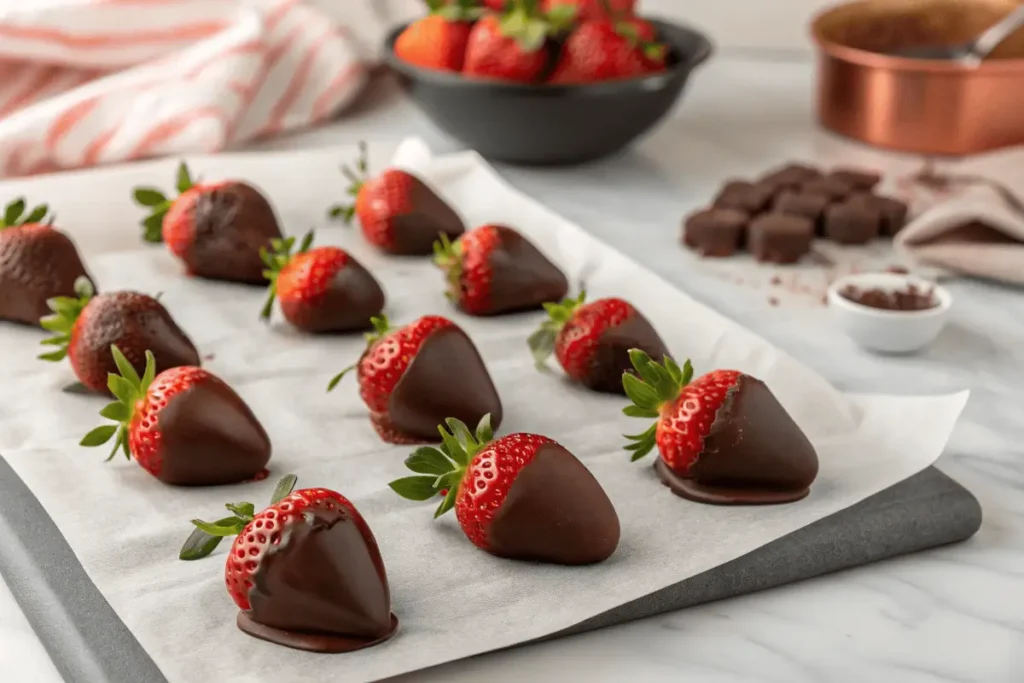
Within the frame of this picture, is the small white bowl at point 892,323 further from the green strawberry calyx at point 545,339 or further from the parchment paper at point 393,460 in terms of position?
the green strawberry calyx at point 545,339

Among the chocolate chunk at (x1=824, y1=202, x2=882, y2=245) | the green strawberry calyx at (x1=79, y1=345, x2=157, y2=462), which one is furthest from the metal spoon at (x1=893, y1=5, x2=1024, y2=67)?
the green strawberry calyx at (x1=79, y1=345, x2=157, y2=462)

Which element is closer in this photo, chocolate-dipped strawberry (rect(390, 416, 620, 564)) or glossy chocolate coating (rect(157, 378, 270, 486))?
chocolate-dipped strawberry (rect(390, 416, 620, 564))

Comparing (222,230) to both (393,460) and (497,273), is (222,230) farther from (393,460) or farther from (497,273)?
(393,460)

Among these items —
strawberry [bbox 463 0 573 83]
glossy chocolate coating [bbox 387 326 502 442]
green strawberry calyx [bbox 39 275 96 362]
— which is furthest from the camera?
strawberry [bbox 463 0 573 83]

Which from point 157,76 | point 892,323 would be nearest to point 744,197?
point 892,323

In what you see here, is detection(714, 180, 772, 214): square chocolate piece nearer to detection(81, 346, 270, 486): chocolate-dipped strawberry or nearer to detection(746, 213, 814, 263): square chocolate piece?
detection(746, 213, 814, 263): square chocolate piece

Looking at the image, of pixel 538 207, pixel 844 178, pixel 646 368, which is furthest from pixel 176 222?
pixel 844 178

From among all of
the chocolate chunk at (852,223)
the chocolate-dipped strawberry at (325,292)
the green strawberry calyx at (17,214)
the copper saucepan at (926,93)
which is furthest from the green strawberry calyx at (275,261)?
the copper saucepan at (926,93)

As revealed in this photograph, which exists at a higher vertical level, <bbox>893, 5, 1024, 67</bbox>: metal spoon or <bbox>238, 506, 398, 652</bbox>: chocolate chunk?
<bbox>893, 5, 1024, 67</bbox>: metal spoon
